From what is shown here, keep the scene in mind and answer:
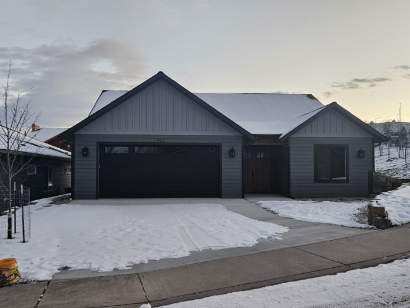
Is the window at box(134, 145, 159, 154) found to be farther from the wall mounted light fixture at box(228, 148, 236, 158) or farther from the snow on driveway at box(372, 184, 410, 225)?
the snow on driveway at box(372, 184, 410, 225)

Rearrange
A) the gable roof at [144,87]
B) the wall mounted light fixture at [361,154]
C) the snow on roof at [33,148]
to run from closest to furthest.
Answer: the snow on roof at [33,148] < the gable roof at [144,87] < the wall mounted light fixture at [361,154]

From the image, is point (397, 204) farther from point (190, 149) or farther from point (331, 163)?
point (190, 149)

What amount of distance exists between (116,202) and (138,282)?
34.5 ft

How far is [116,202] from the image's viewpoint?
1636 centimetres

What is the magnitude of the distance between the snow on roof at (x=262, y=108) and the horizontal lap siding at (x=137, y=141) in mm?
1959

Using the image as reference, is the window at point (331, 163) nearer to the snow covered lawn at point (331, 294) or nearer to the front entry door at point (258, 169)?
the front entry door at point (258, 169)

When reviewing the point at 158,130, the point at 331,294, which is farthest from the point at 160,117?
the point at 331,294

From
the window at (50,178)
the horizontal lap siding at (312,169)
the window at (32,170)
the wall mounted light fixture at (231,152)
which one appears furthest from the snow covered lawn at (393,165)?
the window at (32,170)

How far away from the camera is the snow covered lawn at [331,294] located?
5.07 metres

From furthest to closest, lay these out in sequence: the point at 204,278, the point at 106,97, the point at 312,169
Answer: the point at 106,97 < the point at 312,169 < the point at 204,278

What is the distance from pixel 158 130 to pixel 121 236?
8.86 m

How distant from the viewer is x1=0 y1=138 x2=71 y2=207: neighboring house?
17.1m

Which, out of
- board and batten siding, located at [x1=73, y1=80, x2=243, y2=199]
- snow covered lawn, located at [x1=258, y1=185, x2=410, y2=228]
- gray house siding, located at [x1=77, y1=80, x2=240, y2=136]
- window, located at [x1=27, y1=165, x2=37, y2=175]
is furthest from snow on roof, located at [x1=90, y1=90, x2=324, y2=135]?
snow covered lawn, located at [x1=258, y1=185, x2=410, y2=228]

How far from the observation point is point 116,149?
17.9 m
